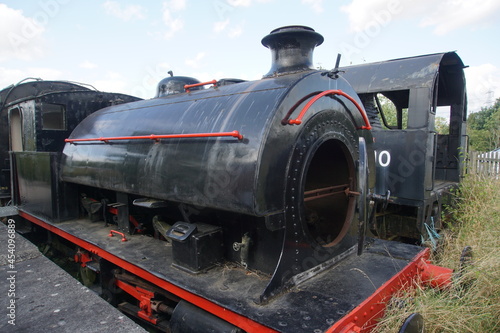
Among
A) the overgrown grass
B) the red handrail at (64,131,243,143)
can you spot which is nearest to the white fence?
the overgrown grass

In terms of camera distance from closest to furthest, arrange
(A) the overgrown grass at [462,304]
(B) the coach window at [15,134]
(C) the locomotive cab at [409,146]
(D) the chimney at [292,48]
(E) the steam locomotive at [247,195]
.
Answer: (E) the steam locomotive at [247,195]
(A) the overgrown grass at [462,304]
(D) the chimney at [292,48]
(C) the locomotive cab at [409,146]
(B) the coach window at [15,134]

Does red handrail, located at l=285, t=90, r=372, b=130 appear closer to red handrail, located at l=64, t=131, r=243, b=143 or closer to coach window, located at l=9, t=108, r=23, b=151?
red handrail, located at l=64, t=131, r=243, b=143

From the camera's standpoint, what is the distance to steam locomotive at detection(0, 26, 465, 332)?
7.27ft

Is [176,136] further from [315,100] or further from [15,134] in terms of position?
[15,134]

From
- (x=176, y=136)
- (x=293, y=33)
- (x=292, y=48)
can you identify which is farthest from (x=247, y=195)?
(x=293, y=33)

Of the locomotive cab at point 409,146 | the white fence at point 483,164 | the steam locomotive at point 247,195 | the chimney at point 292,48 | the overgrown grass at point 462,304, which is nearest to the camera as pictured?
the steam locomotive at point 247,195

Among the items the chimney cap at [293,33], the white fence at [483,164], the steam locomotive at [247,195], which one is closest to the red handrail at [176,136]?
the steam locomotive at [247,195]

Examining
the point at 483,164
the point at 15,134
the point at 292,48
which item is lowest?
the point at 483,164

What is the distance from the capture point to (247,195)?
2.14m

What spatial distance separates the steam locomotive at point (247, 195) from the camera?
221cm

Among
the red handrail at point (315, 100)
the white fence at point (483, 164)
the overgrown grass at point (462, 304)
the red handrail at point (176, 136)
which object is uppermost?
the red handrail at point (315, 100)

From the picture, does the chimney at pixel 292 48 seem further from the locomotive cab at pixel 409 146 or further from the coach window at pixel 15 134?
the coach window at pixel 15 134

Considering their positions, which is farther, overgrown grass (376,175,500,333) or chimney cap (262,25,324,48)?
chimney cap (262,25,324,48)

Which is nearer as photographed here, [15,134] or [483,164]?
[15,134]
